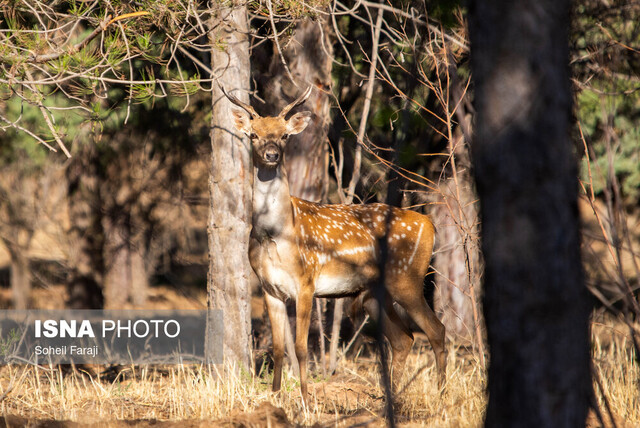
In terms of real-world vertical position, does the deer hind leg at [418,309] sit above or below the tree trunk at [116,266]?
below

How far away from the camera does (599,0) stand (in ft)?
23.1

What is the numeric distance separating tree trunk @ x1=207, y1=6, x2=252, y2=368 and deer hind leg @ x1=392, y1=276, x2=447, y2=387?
1.57 m

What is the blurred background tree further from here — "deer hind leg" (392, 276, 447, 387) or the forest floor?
the forest floor

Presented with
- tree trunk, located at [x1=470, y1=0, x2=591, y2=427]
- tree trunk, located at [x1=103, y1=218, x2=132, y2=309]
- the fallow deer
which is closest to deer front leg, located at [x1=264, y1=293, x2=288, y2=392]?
the fallow deer

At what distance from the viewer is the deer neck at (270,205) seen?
7.11 metres

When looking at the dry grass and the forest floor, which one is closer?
the forest floor

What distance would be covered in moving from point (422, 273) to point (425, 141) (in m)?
4.20

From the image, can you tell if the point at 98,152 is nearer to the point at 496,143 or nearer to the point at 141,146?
the point at 141,146

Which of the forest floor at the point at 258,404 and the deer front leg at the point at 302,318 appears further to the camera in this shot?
the deer front leg at the point at 302,318

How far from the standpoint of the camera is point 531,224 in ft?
10.1

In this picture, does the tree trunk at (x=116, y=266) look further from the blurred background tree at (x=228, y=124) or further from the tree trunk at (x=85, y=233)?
the tree trunk at (x=85, y=233)

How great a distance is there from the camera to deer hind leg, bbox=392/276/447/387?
777 cm

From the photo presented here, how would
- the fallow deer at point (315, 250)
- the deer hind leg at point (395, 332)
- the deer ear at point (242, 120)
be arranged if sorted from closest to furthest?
the fallow deer at point (315, 250) → the deer ear at point (242, 120) → the deer hind leg at point (395, 332)

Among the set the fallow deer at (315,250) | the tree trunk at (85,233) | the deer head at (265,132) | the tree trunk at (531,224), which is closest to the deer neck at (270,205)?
the fallow deer at (315,250)
